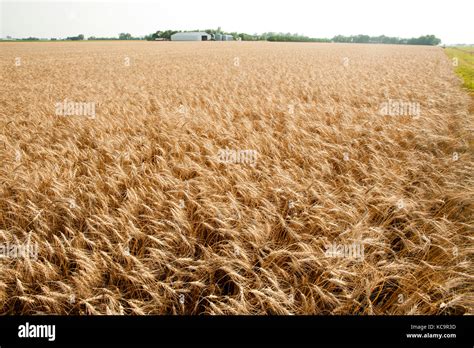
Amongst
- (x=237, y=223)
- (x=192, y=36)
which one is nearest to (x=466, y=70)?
(x=237, y=223)

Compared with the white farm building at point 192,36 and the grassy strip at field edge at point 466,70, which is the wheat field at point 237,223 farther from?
the white farm building at point 192,36

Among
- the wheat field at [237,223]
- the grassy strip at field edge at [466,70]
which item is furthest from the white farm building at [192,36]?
the wheat field at [237,223]

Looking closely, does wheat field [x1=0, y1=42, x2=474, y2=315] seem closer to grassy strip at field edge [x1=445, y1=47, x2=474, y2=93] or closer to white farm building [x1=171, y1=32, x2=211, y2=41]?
grassy strip at field edge [x1=445, y1=47, x2=474, y2=93]

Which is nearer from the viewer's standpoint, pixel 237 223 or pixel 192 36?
pixel 237 223

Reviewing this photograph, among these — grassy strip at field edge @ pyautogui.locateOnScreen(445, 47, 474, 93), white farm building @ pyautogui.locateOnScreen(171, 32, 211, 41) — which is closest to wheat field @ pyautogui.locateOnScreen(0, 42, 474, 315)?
grassy strip at field edge @ pyautogui.locateOnScreen(445, 47, 474, 93)

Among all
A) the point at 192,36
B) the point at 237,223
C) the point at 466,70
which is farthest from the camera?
the point at 192,36

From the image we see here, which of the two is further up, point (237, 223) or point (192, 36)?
point (192, 36)

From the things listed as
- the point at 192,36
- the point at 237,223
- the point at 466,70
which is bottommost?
the point at 237,223

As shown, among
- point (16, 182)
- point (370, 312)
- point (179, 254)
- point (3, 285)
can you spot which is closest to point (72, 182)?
point (16, 182)

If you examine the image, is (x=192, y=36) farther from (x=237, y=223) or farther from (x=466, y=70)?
(x=237, y=223)

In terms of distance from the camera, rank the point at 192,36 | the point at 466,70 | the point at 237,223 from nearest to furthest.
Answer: the point at 237,223 < the point at 466,70 < the point at 192,36

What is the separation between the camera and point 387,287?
2.41 m

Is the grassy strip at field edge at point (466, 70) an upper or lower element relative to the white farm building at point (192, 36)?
lower

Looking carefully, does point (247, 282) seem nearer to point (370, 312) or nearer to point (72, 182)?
point (370, 312)
